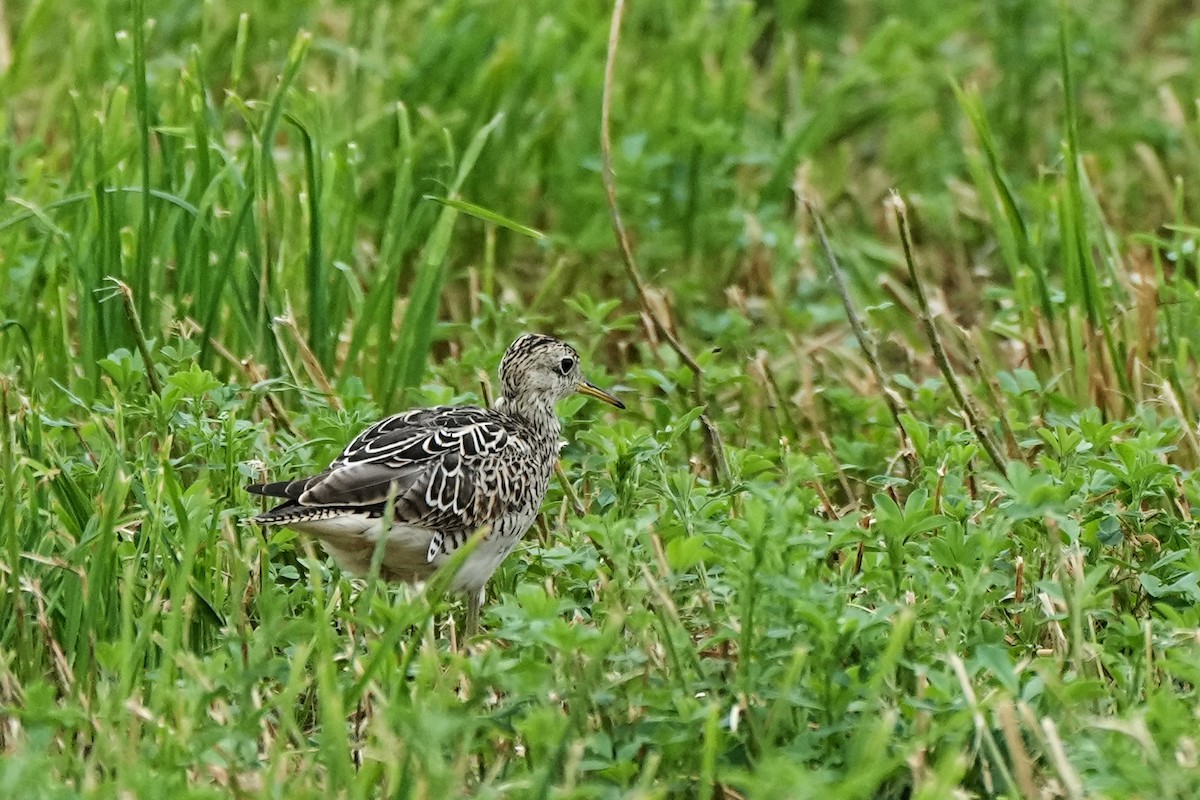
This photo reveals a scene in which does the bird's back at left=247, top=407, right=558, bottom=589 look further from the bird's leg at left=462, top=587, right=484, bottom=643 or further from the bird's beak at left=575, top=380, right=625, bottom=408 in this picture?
the bird's beak at left=575, top=380, right=625, bottom=408

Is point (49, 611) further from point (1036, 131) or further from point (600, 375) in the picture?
point (1036, 131)

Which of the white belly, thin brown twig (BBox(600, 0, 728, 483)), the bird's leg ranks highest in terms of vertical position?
thin brown twig (BBox(600, 0, 728, 483))

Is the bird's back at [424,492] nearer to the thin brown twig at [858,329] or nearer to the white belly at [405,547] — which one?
the white belly at [405,547]

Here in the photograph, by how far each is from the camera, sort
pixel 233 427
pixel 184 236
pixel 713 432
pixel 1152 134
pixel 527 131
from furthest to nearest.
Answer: pixel 1152 134
pixel 527 131
pixel 184 236
pixel 713 432
pixel 233 427

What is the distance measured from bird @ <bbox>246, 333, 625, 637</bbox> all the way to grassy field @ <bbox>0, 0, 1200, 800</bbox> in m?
0.14

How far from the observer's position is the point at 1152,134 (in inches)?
328

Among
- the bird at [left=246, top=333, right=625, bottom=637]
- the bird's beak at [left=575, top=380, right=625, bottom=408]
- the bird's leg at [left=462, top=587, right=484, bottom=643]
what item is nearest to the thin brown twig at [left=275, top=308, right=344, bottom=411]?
the bird at [left=246, top=333, right=625, bottom=637]

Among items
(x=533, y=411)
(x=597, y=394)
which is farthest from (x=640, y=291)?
(x=533, y=411)

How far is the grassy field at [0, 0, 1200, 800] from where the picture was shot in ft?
→ 12.3

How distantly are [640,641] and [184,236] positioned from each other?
7.81ft

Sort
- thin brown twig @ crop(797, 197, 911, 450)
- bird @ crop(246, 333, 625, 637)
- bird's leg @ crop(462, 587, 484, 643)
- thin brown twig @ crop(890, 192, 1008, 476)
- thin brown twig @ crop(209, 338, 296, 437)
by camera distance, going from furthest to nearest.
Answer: thin brown twig @ crop(209, 338, 296, 437), thin brown twig @ crop(797, 197, 911, 450), thin brown twig @ crop(890, 192, 1008, 476), bird's leg @ crop(462, 587, 484, 643), bird @ crop(246, 333, 625, 637)

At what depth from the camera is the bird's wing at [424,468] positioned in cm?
474

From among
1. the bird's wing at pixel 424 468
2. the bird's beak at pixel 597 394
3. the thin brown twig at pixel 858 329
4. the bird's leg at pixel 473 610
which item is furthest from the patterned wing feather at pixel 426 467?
the thin brown twig at pixel 858 329


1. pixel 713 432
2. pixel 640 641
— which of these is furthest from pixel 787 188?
pixel 640 641
